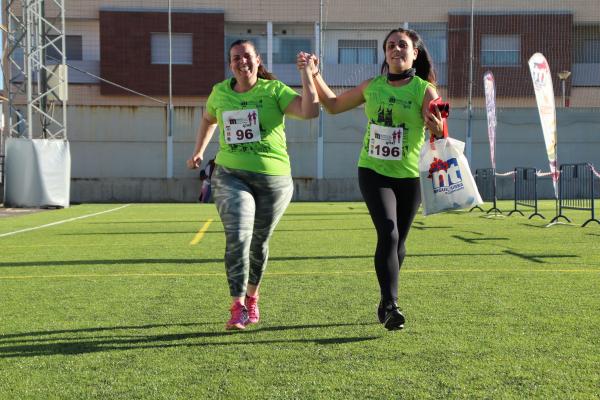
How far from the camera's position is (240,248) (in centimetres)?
484

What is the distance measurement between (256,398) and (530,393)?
45.1 inches

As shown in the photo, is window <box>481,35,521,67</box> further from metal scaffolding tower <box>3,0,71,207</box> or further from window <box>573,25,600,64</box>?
metal scaffolding tower <box>3,0,71,207</box>

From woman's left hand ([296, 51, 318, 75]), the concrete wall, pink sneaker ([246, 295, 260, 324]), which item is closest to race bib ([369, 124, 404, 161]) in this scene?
woman's left hand ([296, 51, 318, 75])

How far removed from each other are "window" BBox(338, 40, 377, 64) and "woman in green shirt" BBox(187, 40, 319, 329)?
27273mm

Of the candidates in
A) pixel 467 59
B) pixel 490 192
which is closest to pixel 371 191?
pixel 490 192

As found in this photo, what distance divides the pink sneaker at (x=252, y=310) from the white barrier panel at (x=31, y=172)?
18.1 m

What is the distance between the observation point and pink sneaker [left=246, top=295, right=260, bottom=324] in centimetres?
502

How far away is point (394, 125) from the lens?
4887 mm

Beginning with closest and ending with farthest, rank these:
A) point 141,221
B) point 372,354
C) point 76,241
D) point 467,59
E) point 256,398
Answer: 1. point 256,398
2. point 372,354
3. point 76,241
4. point 141,221
5. point 467,59

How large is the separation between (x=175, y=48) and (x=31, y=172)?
14.0 meters

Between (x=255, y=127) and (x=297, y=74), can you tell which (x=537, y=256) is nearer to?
(x=255, y=127)

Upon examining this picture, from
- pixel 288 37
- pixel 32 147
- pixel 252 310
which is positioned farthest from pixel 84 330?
pixel 288 37

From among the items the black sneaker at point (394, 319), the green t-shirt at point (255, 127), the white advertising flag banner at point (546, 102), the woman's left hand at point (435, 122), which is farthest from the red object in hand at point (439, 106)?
the white advertising flag banner at point (546, 102)

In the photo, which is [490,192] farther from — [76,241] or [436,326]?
[436,326]
